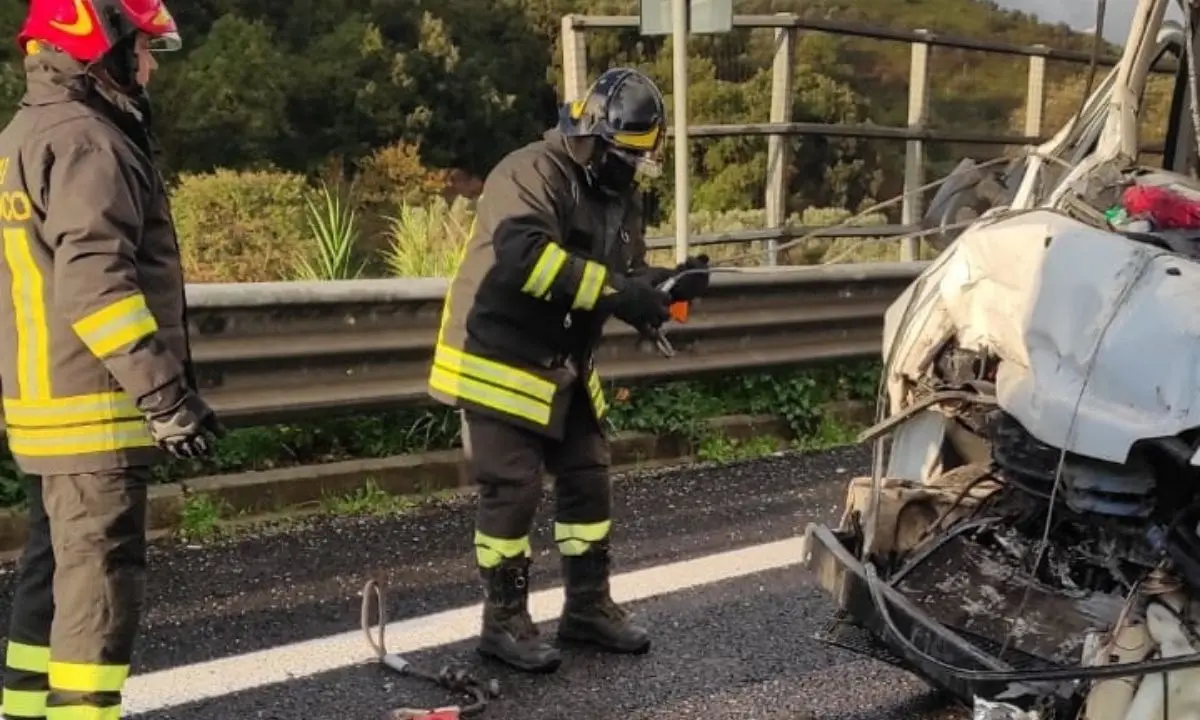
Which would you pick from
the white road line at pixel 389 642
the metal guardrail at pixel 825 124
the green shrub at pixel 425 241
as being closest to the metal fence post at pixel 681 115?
the metal guardrail at pixel 825 124

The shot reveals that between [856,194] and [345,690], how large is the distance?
1094 centimetres

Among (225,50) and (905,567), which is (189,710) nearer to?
(905,567)

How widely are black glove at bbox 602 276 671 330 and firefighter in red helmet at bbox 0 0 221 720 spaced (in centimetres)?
133

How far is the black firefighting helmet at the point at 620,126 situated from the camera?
4078mm

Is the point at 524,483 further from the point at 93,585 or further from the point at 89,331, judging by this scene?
the point at 89,331

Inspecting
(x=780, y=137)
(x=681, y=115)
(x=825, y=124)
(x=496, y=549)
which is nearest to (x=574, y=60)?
(x=681, y=115)

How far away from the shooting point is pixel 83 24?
306 cm

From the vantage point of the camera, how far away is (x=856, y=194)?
13.9 meters

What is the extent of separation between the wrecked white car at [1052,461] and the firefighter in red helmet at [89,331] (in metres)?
1.70

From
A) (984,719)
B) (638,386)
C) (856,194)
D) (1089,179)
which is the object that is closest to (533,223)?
A: (1089,179)

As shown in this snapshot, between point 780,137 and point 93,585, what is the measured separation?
6.22m

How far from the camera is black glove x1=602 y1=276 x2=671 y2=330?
13.3ft

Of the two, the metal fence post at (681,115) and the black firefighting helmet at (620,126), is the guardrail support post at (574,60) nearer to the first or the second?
the metal fence post at (681,115)

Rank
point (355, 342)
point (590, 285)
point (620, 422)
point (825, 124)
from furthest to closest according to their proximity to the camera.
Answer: point (825, 124) < point (620, 422) < point (355, 342) < point (590, 285)
